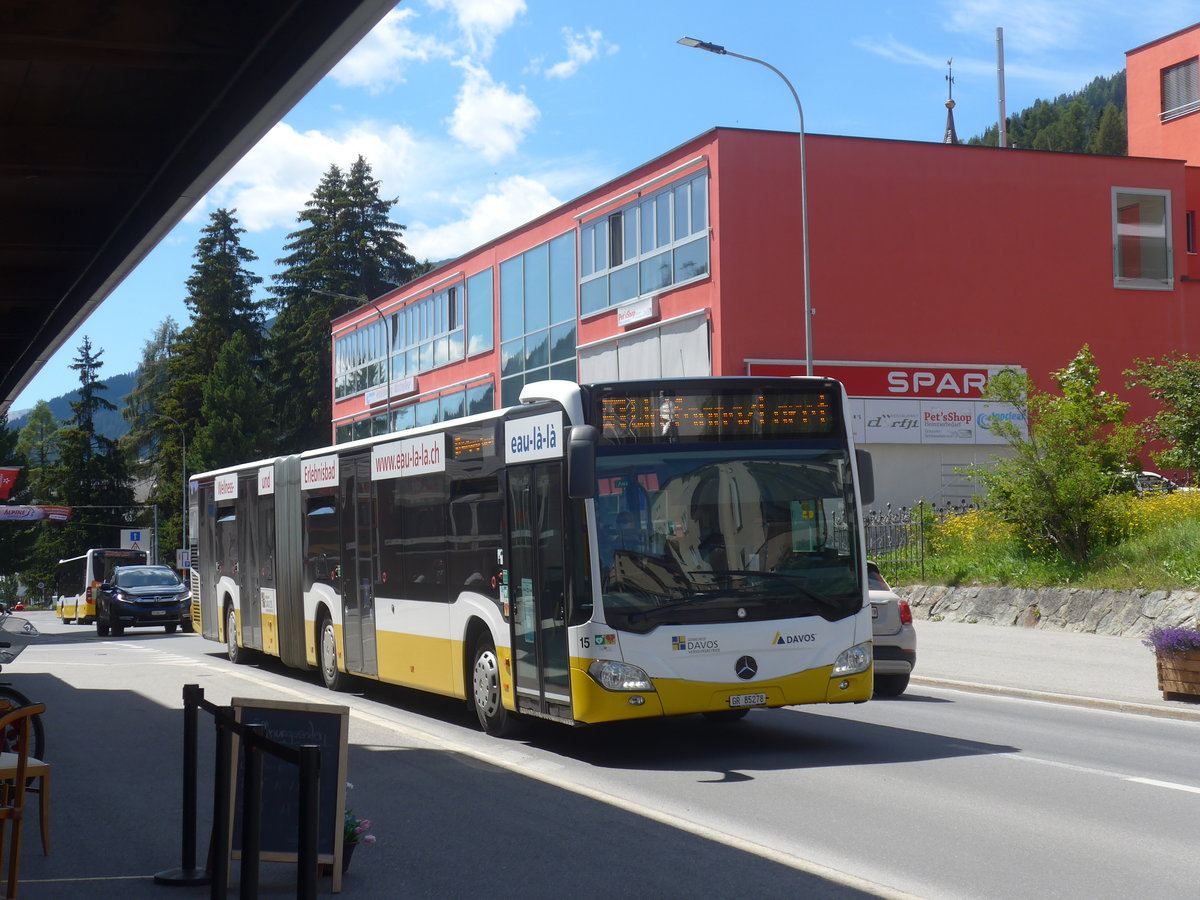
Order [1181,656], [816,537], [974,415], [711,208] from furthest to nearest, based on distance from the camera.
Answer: [974,415], [711,208], [1181,656], [816,537]

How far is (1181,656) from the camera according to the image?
47.2 ft

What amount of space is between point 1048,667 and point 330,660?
8.91m

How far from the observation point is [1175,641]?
14.3 meters

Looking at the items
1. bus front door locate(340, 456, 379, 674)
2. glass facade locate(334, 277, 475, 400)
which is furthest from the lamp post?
bus front door locate(340, 456, 379, 674)

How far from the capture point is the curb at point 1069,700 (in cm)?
1377

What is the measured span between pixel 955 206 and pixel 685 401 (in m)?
28.2

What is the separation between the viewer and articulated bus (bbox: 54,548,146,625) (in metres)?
58.6

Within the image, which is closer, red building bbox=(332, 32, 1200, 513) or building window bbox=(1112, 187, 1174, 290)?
red building bbox=(332, 32, 1200, 513)

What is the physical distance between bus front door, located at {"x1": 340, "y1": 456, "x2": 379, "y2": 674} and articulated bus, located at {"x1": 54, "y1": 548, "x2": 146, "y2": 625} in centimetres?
4238

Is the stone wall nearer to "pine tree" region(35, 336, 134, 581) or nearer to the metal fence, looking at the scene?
the metal fence

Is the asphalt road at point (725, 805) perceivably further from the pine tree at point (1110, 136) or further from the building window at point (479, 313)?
the pine tree at point (1110, 136)

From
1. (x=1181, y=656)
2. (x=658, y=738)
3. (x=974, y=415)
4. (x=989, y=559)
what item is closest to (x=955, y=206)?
(x=974, y=415)

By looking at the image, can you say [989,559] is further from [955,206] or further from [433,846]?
[433,846]

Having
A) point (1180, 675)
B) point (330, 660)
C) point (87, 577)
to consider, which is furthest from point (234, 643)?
point (87, 577)
